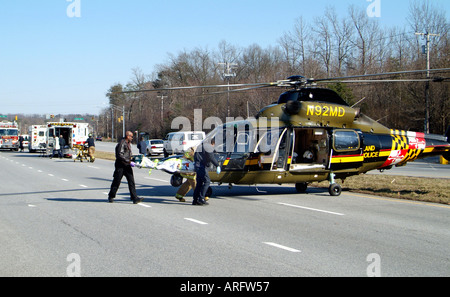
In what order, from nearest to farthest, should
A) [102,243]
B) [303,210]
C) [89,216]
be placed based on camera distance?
[102,243]
[89,216]
[303,210]

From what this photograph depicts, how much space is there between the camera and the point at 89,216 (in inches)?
430

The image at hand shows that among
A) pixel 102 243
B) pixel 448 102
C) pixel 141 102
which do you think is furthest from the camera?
pixel 141 102

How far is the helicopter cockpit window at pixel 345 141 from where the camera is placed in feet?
49.4

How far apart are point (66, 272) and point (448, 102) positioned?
132ft

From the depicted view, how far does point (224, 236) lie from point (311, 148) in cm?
754

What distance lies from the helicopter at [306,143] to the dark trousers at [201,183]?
0.86 metres

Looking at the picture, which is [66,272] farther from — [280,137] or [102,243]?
[280,137]

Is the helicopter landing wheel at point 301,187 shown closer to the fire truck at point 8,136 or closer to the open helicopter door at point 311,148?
the open helicopter door at point 311,148

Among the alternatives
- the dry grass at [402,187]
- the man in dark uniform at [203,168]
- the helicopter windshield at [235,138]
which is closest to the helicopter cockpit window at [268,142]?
the helicopter windshield at [235,138]

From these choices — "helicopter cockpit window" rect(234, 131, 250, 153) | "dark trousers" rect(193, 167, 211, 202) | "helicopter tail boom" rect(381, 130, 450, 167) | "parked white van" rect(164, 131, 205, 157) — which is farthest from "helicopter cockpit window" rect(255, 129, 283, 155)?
"parked white van" rect(164, 131, 205, 157)

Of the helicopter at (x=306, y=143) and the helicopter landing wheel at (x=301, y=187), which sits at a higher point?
the helicopter at (x=306, y=143)

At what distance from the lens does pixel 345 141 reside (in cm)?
1525

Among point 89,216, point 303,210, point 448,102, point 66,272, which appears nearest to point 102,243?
point 66,272

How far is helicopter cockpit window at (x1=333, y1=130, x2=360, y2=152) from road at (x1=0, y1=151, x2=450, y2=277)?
1614 millimetres
